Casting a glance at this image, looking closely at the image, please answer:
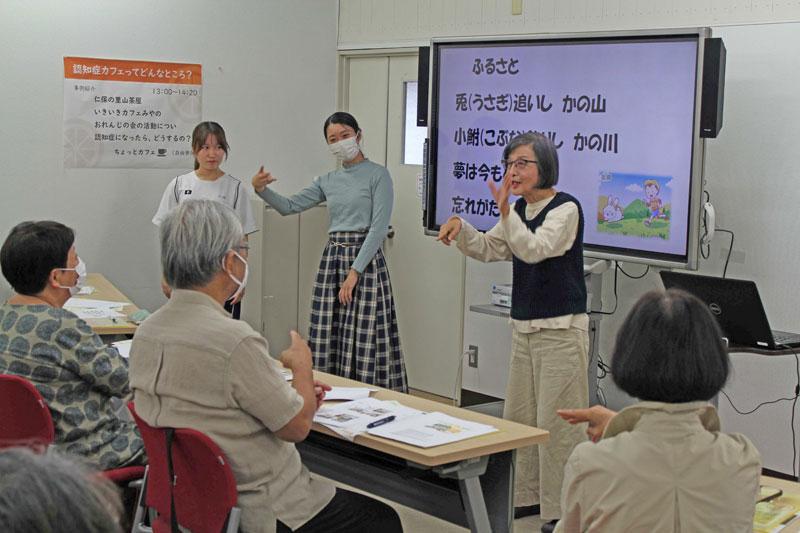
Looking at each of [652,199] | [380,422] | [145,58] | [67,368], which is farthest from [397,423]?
[145,58]

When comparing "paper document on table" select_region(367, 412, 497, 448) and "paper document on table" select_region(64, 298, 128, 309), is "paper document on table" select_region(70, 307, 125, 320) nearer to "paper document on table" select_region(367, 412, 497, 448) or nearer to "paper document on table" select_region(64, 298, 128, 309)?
"paper document on table" select_region(64, 298, 128, 309)

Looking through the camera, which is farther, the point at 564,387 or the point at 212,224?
the point at 564,387

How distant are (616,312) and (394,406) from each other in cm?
243

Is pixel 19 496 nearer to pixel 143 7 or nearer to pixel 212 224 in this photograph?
pixel 212 224

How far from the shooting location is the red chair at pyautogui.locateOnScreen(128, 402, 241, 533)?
2.43 meters

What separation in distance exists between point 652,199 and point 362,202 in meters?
1.75

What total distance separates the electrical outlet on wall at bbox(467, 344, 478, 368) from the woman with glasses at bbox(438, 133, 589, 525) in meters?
1.98

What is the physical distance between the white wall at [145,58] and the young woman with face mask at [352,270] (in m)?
0.99

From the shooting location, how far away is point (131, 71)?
20.4 ft

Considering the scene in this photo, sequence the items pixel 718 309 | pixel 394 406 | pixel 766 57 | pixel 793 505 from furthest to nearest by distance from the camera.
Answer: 1. pixel 766 57
2. pixel 718 309
3. pixel 394 406
4. pixel 793 505

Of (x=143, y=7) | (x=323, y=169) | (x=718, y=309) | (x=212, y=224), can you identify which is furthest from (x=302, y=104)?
(x=212, y=224)

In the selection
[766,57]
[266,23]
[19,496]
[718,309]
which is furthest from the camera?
[266,23]

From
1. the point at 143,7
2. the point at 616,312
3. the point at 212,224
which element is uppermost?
the point at 143,7

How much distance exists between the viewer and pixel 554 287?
3977 millimetres
